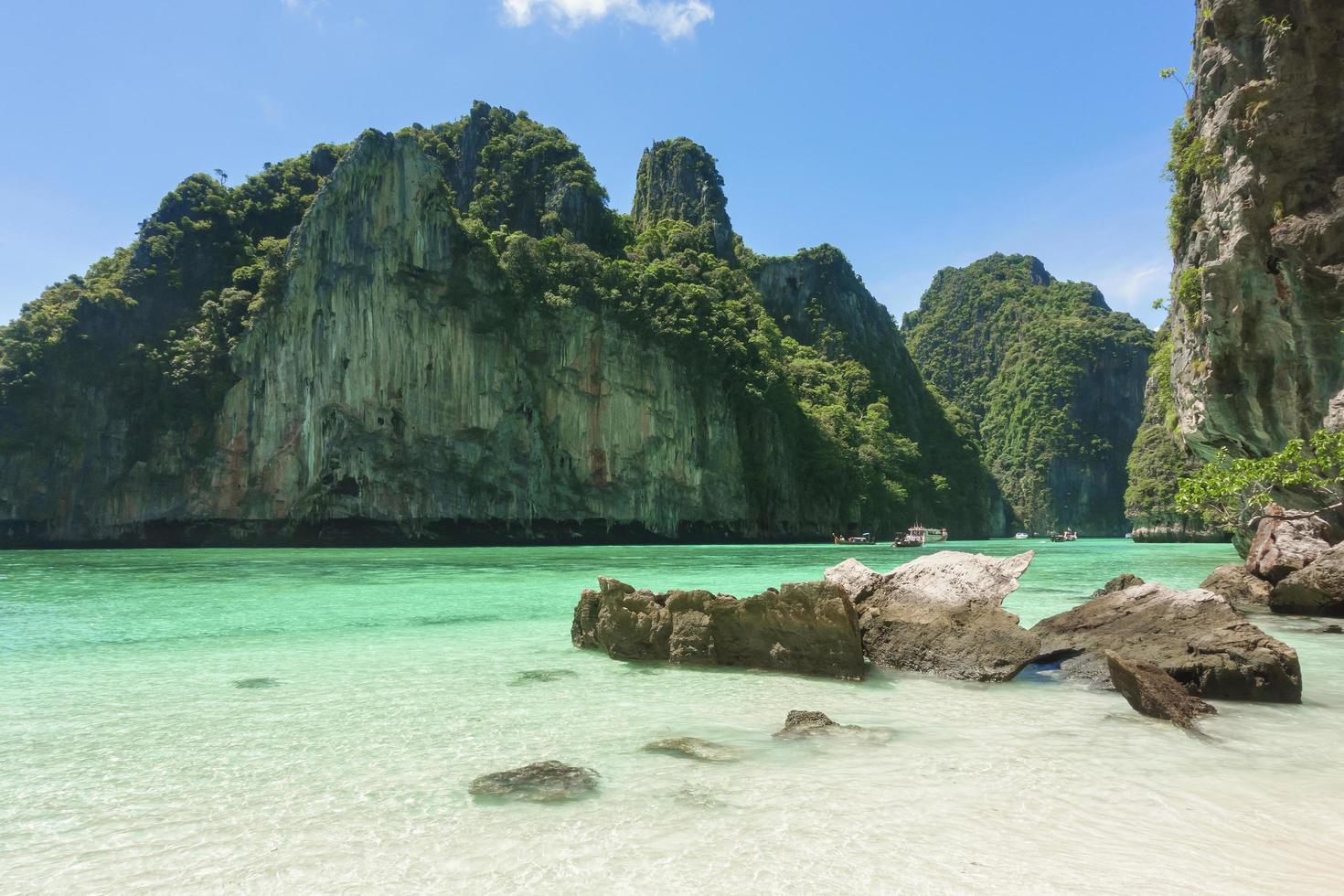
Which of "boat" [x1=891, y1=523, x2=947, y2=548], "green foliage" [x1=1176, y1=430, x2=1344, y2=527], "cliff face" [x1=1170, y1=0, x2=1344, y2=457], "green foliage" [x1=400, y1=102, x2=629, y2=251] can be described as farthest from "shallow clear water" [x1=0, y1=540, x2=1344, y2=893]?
"green foliage" [x1=400, y1=102, x2=629, y2=251]

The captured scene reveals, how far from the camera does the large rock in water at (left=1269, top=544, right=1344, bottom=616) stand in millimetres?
11680

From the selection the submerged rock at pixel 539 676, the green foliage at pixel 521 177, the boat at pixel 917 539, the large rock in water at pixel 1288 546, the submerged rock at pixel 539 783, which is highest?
the green foliage at pixel 521 177

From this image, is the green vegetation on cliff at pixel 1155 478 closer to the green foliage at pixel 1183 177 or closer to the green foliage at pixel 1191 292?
the green foliage at pixel 1183 177

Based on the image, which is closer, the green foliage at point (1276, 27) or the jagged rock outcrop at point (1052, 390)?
the green foliage at point (1276, 27)

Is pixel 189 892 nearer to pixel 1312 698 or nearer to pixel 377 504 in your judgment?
pixel 1312 698

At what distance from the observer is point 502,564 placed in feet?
85.9

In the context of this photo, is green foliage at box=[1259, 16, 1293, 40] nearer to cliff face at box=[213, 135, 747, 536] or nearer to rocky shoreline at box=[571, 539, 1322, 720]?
rocky shoreline at box=[571, 539, 1322, 720]

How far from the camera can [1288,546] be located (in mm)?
13016

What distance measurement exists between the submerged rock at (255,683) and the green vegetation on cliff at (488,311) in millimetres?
40475

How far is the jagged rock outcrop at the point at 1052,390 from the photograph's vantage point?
9712cm

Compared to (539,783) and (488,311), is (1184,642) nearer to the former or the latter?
(539,783)

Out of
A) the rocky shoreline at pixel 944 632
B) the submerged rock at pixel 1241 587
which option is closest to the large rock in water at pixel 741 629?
the rocky shoreline at pixel 944 632

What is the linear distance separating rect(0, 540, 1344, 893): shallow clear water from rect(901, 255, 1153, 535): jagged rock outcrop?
96979 millimetres

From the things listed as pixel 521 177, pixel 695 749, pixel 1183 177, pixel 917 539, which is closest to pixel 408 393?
pixel 521 177
